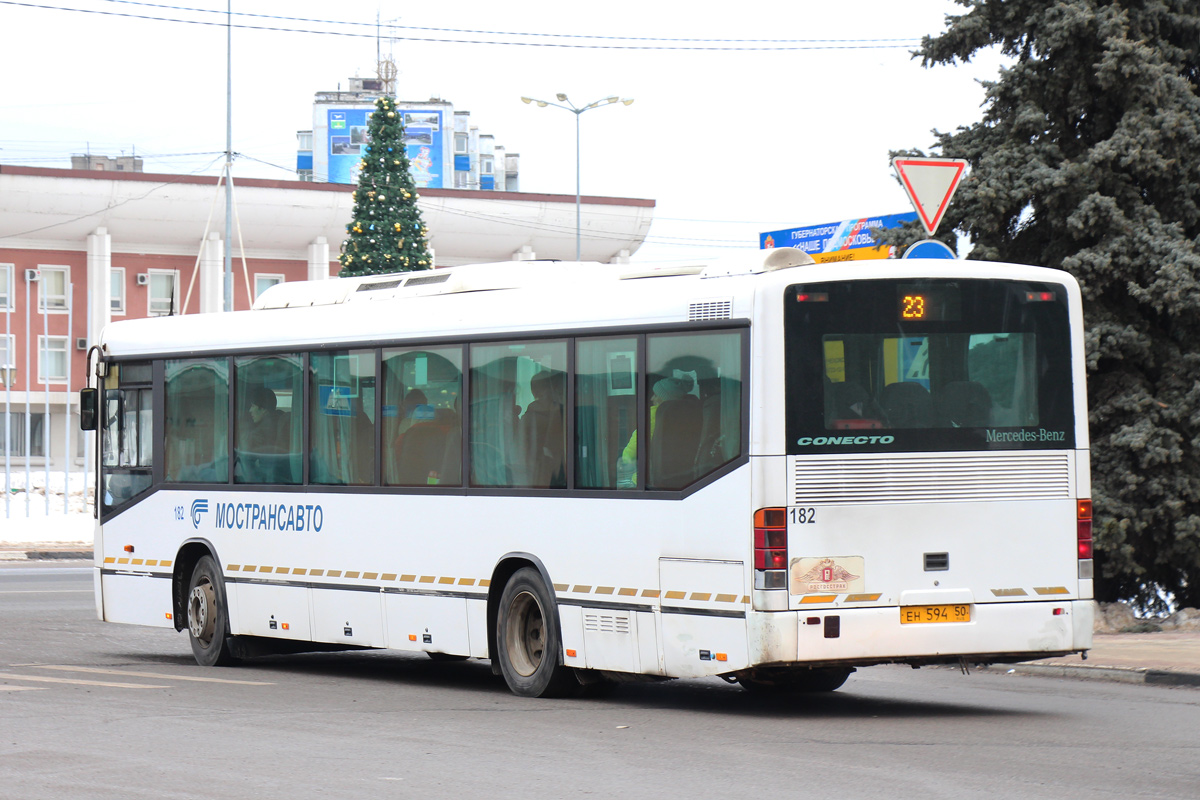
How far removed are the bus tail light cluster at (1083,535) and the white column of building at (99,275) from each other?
193 feet

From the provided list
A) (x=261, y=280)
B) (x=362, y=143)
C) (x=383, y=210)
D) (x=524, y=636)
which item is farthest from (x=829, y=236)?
(x=362, y=143)

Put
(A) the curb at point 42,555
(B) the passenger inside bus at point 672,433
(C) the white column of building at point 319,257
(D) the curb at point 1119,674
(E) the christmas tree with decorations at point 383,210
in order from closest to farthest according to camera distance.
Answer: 1. (B) the passenger inside bus at point 672,433
2. (D) the curb at point 1119,674
3. (A) the curb at point 42,555
4. (E) the christmas tree with decorations at point 383,210
5. (C) the white column of building at point 319,257

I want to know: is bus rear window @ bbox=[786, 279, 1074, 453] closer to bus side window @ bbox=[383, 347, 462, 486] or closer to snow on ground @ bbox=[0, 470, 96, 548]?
bus side window @ bbox=[383, 347, 462, 486]

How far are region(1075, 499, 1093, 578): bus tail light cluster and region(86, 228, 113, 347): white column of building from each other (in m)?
58.8

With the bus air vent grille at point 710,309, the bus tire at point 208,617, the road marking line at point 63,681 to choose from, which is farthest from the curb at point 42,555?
the bus air vent grille at point 710,309

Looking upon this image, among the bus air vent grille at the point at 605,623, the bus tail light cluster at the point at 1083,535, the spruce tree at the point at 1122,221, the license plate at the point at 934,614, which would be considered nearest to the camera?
the license plate at the point at 934,614

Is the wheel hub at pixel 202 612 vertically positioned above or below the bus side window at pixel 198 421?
below

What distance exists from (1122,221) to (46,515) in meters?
30.4

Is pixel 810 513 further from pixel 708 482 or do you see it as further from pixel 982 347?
pixel 982 347

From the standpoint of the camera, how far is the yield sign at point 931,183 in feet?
49.5

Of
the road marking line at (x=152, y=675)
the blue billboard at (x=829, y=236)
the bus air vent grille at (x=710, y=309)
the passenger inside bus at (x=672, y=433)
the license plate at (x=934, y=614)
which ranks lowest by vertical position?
the road marking line at (x=152, y=675)

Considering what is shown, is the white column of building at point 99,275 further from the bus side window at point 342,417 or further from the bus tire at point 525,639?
the bus tire at point 525,639

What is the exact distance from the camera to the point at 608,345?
39.5 ft

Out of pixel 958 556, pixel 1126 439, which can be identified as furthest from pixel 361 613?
pixel 1126 439
